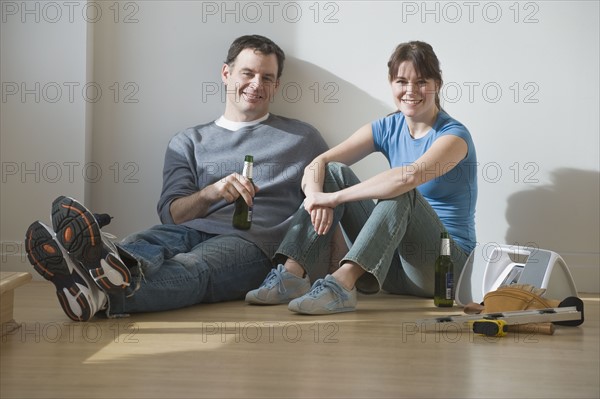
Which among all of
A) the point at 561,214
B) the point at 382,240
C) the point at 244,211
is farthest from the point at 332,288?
the point at 561,214

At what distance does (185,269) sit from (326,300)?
16.0 inches

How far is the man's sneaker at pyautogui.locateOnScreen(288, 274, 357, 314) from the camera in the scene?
2449mm

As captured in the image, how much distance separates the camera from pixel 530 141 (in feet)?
10.4

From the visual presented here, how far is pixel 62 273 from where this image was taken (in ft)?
7.29

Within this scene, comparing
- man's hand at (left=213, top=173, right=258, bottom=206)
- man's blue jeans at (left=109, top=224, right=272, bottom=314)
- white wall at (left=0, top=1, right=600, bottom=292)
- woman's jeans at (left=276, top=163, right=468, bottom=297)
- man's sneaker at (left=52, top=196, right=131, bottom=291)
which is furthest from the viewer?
white wall at (left=0, top=1, right=600, bottom=292)

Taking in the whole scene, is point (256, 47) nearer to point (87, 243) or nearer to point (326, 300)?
point (326, 300)

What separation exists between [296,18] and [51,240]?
4.52 feet

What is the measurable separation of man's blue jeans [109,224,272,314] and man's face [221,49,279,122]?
1.55ft

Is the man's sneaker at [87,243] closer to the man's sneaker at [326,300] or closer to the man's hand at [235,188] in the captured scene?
the man's sneaker at [326,300]

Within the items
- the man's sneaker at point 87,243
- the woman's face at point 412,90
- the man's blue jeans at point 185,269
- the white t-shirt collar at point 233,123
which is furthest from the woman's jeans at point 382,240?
the man's sneaker at point 87,243

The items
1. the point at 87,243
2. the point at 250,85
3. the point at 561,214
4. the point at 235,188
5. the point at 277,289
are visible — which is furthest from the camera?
the point at 561,214

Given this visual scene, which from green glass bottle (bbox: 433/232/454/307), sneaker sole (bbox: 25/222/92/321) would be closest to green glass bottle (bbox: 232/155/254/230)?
green glass bottle (bbox: 433/232/454/307)

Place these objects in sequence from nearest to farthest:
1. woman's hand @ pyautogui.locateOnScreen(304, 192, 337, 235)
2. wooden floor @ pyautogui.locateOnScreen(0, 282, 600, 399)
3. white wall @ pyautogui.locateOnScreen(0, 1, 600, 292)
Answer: wooden floor @ pyautogui.locateOnScreen(0, 282, 600, 399)
woman's hand @ pyautogui.locateOnScreen(304, 192, 337, 235)
white wall @ pyautogui.locateOnScreen(0, 1, 600, 292)

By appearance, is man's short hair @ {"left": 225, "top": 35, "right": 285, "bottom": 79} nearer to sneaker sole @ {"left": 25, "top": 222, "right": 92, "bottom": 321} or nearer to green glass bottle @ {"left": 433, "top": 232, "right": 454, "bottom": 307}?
green glass bottle @ {"left": 433, "top": 232, "right": 454, "bottom": 307}
